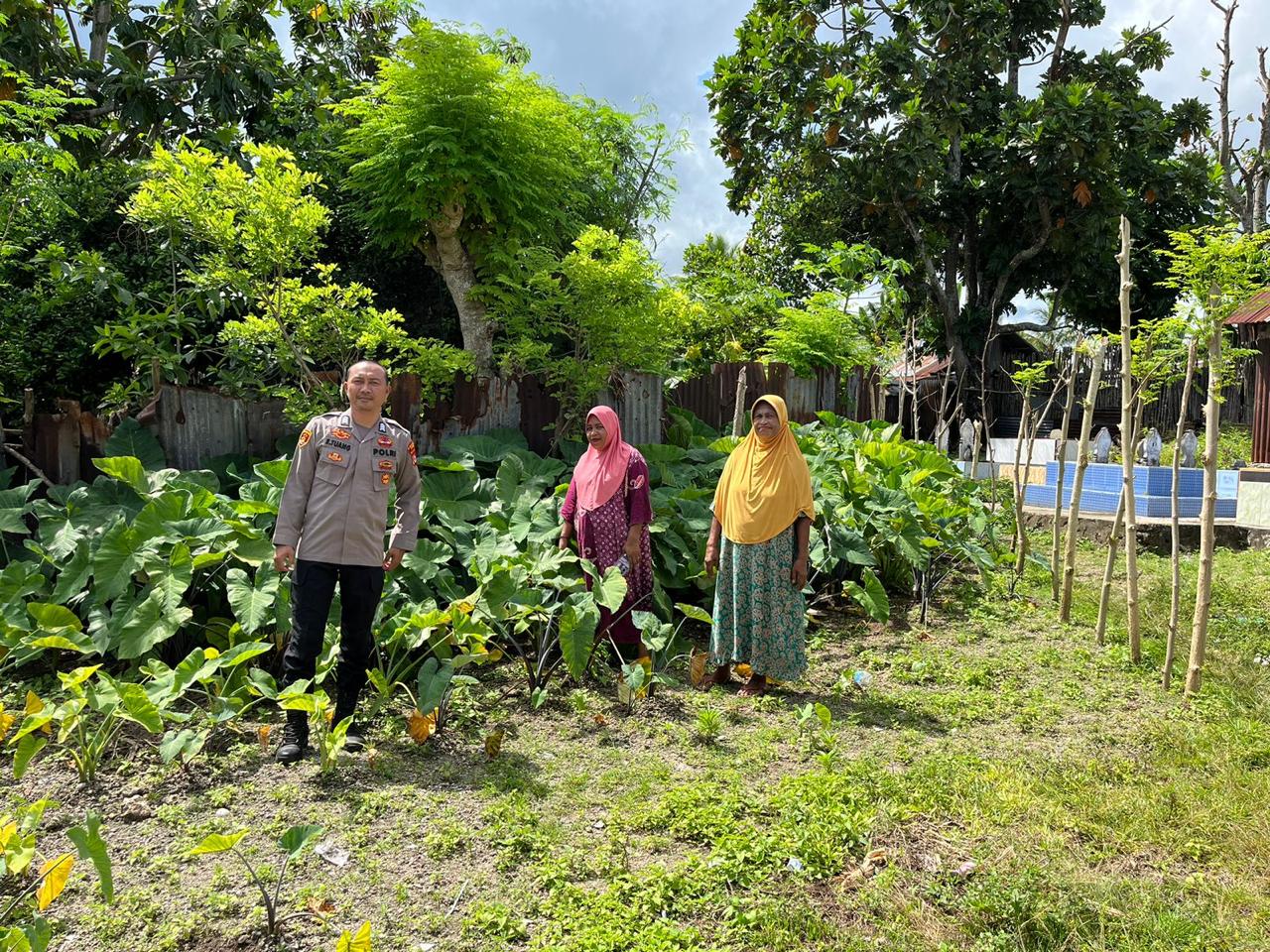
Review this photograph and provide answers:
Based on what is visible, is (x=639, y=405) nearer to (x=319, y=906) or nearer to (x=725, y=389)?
(x=725, y=389)

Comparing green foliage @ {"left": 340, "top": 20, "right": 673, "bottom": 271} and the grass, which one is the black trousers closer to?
the grass

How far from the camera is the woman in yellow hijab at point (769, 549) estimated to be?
4.52 metres

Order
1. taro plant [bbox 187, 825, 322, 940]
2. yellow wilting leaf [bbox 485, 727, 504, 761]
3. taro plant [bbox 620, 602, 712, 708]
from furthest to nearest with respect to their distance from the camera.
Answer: taro plant [bbox 620, 602, 712, 708] < yellow wilting leaf [bbox 485, 727, 504, 761] < taro plant [bbox 187, 825, 322, 940]

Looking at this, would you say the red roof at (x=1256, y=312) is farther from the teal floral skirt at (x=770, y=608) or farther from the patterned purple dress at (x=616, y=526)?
the patterned purple dress at (x=616, y=526)

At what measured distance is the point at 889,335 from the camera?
486 inches

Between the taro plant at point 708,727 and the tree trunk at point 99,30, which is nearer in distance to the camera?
the taro plant at point 708,727

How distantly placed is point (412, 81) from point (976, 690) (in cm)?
566

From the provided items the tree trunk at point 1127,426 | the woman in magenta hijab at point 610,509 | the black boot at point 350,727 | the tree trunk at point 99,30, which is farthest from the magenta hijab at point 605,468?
the tree trunk at point 99,30

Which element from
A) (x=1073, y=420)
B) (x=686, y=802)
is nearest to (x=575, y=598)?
(x=686, y=802)

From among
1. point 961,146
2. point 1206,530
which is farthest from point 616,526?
Result: point 961,146

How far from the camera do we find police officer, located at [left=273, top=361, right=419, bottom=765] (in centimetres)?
362

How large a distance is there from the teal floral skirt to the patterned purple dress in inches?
23.6

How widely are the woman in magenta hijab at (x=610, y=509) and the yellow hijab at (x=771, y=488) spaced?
0.56 meters

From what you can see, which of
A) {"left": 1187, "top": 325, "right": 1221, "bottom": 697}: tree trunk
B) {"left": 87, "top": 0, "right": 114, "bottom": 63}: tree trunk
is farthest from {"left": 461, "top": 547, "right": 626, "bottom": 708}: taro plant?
{"left": 87, "top": 0, "right": 114, "bottom": 63}: tree trunk
